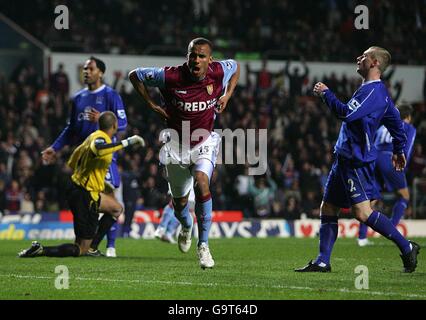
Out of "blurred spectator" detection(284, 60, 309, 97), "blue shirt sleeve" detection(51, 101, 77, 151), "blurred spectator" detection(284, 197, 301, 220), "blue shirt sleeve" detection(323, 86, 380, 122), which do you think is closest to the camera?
"blue shirt sleeve" detection(323, 86, 380, 122)

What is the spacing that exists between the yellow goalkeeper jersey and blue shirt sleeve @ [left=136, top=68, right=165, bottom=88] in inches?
76.0

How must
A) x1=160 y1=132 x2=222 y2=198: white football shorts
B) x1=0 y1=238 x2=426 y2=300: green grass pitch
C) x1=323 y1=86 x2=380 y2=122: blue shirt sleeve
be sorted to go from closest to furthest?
x1=0 y1=238 x2=426 y2=300: green grass pitch
x1=323 y1=86 x2=380 y2=122: blue shirt sleeve
x1=160 y1=132 x2=222 y2=198: white football shorts

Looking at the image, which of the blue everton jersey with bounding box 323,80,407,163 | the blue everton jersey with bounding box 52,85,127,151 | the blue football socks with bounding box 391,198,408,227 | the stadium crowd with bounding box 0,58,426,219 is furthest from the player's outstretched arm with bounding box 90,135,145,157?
the stadium crowd with bounding box 0,58,426,219

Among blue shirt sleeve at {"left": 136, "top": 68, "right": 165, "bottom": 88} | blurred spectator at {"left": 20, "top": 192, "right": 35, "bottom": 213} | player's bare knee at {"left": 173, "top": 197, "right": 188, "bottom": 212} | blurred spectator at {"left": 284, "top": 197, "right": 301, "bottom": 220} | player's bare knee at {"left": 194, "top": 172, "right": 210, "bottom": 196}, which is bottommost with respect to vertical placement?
blurred spectator at {"left": 284, "top": 197, "right": 301, "bottom": 220}

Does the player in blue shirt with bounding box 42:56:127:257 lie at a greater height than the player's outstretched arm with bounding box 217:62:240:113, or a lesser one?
lesser

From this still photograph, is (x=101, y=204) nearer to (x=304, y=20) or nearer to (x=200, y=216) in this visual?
(x=200, y=216)

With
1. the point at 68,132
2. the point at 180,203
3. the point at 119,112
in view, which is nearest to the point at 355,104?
the point at 180,203

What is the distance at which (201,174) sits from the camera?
10.4m

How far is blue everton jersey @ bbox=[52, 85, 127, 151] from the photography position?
1386 cm

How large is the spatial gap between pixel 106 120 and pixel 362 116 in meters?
4.12

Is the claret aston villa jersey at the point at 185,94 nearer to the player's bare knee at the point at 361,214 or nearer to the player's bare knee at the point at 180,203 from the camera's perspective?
the player's bare knee at the point at 180,203

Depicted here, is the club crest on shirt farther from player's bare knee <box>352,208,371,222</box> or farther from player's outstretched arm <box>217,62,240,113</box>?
player's bare knee <box>352,208,371,222</box>

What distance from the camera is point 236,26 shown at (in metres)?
29.5
